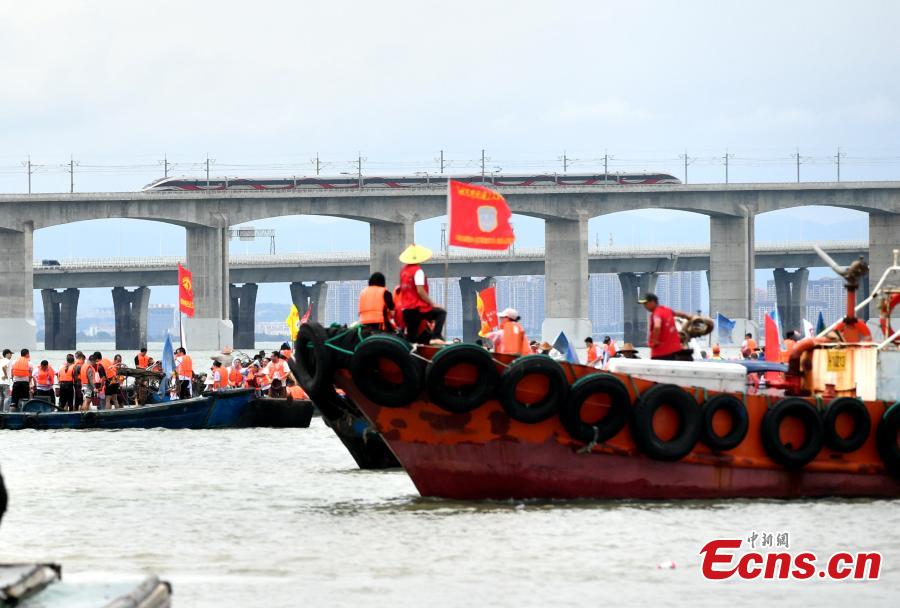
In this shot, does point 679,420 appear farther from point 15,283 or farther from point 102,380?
point 15,283

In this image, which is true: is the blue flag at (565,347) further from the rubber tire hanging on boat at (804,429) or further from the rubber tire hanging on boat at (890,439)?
the rubber tire hanging on boat at (804,429)

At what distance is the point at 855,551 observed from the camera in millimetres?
15195

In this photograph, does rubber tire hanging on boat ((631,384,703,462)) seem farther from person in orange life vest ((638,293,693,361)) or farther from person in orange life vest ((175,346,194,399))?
person in orange life vest ((175,346,194,399))

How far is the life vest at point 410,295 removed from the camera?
59.9ft

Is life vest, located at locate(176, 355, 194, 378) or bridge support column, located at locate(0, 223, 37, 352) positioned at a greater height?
bridge support column, located at locate(0, 223, 37, 352)

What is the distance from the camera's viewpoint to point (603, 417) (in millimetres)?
17641

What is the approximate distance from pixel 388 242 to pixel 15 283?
21.3m

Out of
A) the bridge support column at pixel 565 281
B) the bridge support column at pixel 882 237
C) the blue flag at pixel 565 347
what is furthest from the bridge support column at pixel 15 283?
the blue flag at pixel 565 347

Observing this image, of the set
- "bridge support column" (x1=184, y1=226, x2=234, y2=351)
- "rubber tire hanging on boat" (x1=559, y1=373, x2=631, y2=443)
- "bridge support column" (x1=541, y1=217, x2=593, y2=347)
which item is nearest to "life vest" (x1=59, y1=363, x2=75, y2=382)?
"rubber tire hanging on boat" (x1=559, y1=373, x2=631, y2=443)

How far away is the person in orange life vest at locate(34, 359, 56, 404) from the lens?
35219 millimetres

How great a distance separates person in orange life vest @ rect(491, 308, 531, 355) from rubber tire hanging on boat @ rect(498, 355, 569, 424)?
5.47 feet

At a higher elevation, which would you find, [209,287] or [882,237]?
[882,237]

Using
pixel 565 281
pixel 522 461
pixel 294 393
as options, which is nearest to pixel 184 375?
pixel 294 393

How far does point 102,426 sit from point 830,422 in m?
18.2
